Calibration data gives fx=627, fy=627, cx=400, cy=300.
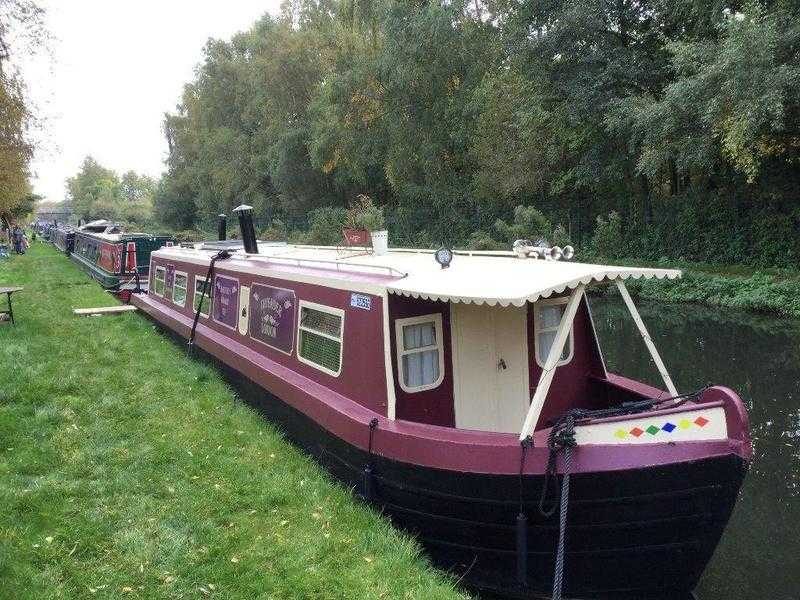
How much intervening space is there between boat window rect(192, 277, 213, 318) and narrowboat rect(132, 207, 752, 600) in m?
2.14

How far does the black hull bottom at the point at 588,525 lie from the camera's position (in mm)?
3557

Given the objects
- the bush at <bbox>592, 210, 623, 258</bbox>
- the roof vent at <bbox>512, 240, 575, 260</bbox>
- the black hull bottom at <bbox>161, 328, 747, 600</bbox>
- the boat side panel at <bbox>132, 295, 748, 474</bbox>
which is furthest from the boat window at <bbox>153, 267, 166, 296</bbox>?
the bush at <bbox>592, 210, 623, 258</bbox>

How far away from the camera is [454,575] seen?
13.3 feet

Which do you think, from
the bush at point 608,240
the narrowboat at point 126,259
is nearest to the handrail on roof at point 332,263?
the narrowboat at point 126,259

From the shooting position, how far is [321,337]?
554cm

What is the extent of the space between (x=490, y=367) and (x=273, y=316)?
2684mm

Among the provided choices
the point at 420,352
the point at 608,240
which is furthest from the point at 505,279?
the point at 608,240

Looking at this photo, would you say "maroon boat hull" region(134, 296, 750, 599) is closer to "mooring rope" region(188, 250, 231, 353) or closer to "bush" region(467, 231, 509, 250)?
"mooring rope" region(188, 250, 231, 353)

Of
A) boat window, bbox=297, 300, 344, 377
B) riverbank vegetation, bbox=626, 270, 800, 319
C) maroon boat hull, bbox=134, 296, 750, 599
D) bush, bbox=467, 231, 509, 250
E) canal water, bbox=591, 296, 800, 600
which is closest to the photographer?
maroon boat hull, bbox=134, 296, 750, 599

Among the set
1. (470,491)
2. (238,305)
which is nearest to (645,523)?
(470,491)

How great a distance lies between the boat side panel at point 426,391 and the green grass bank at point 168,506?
0.79 meters

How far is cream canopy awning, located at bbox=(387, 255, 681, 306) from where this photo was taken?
3.75m

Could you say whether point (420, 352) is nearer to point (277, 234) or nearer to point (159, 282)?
point (159, 282)

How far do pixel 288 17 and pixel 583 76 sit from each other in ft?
59.8
